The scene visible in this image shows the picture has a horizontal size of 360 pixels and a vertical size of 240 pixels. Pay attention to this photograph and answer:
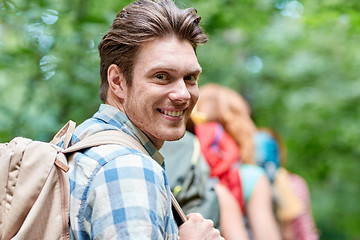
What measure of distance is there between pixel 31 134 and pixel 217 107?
5.22ft

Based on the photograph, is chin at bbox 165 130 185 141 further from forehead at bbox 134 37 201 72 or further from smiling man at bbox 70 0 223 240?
forehead at bbox 134 37 201 72

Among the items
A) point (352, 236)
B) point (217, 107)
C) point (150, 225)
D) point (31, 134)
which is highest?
point (150, 225)

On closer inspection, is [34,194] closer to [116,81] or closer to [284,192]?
[116,81]

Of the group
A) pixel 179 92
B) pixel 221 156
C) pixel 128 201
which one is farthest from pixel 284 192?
pixel 128 201

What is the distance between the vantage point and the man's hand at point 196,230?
5.84ft

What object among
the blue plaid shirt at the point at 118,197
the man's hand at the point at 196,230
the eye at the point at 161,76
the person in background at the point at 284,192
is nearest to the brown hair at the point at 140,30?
the eye at the point at 161,76

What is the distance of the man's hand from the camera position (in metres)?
1.78

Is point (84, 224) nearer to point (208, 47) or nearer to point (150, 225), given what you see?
Result: point (150, 225)

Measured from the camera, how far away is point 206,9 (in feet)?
16.4

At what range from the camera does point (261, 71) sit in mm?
9656

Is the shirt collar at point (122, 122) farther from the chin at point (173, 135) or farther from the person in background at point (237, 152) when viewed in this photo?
the person in background at point (237, 152)

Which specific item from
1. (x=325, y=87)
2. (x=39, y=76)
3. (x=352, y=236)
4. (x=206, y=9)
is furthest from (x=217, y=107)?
(x=352, y=236)

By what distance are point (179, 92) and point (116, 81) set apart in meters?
0.26

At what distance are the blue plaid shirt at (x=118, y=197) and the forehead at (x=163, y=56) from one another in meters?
0.36
